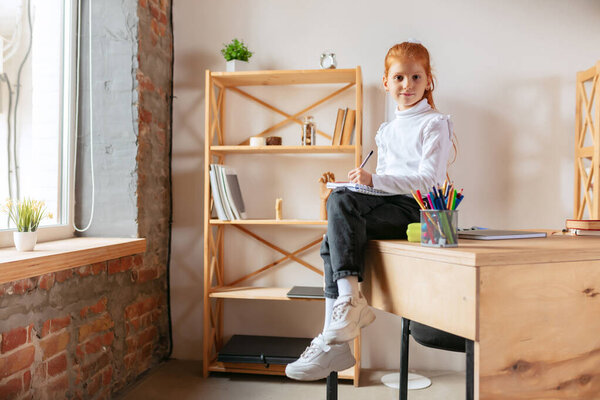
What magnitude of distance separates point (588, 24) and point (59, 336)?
9.76ft

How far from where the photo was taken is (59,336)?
72.6 inches

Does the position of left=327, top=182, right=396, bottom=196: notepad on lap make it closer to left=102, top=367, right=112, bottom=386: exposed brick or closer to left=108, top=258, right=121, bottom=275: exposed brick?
left=108, top=258, right=121, bottom=275: exposed brick

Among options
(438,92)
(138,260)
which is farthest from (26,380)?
(438,92)

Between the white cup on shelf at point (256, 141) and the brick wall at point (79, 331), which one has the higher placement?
the white cup on shelf at point (256, 141)

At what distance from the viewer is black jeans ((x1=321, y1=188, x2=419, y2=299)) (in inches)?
54.1

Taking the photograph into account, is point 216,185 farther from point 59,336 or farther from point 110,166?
point 59,336

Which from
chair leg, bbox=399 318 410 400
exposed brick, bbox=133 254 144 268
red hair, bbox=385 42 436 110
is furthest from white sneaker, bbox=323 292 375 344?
exposed brick, bbox=133 254 144 268

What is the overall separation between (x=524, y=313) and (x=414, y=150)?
0.85 meters

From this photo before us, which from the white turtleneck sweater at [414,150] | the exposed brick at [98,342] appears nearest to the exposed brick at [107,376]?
the exposed brick at [98,342]

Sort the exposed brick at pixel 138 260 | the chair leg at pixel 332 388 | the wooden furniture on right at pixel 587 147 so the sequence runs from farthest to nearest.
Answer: the exposed brick at pixel 138 260 < the wooden furniture on right at pixel 587 147 < the chair leg at pixel 332 388

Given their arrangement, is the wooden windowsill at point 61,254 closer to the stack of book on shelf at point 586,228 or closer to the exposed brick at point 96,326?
the exposed brick at point 96,326

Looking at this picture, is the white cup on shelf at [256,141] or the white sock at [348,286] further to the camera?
→ the white cup on shelf at [256,141]

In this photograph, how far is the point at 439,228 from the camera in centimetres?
114

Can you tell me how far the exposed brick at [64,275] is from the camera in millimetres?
1834
